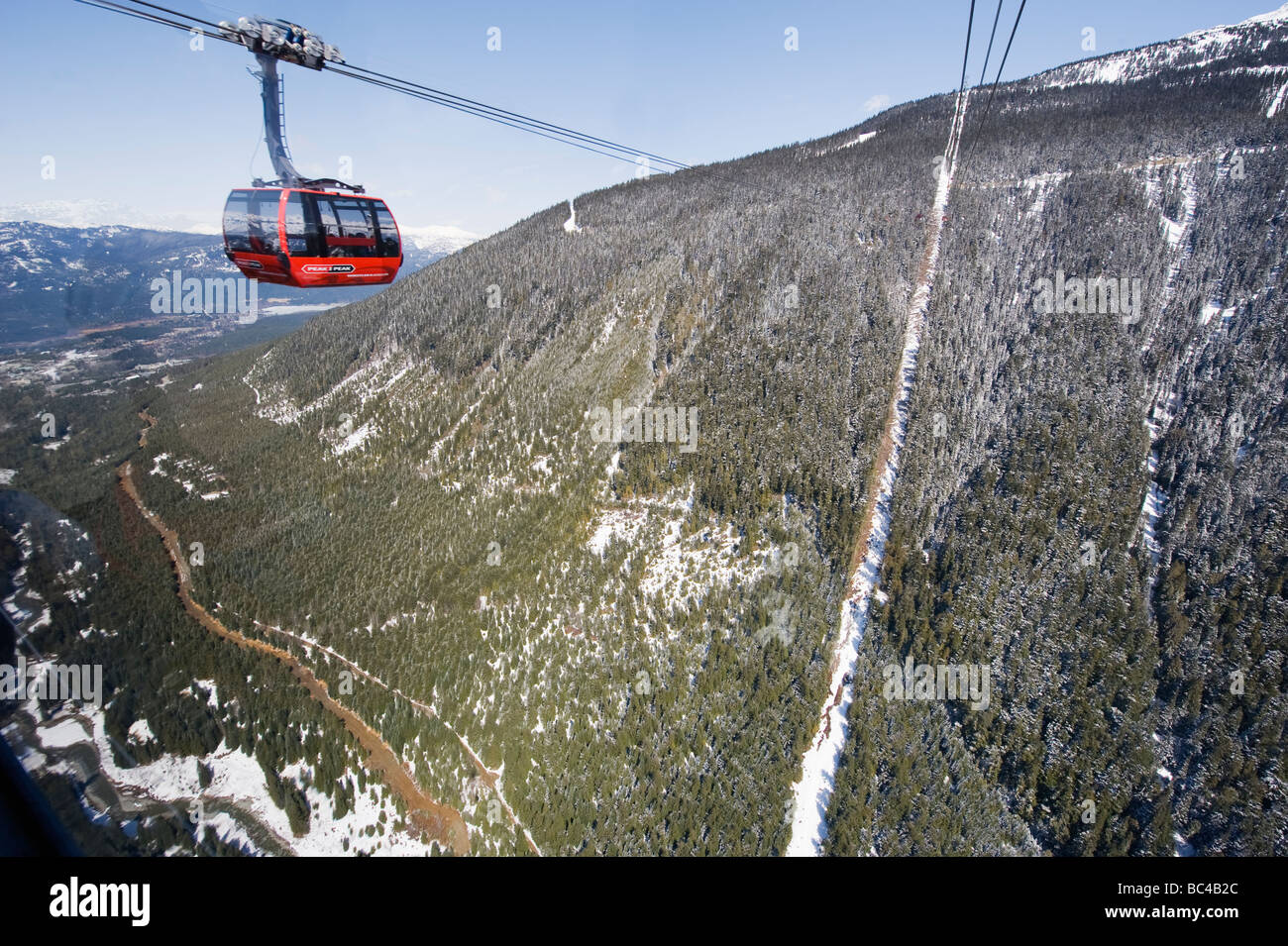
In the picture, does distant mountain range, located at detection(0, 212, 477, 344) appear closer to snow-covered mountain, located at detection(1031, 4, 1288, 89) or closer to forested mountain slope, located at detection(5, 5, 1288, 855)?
forested mountain slope, located at detection(5, 5, 1288, 855)

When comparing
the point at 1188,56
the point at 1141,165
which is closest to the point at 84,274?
the point at 1141,165

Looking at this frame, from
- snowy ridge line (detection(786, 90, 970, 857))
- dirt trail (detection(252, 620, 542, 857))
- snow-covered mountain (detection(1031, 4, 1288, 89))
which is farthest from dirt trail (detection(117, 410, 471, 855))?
snow-covered mountain (detection(1031, 4, 1288, 89))

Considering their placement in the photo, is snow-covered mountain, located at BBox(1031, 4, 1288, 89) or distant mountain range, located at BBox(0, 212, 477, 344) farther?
snow-covered mountain, located at BBox(1031, 4, 1288, 89)

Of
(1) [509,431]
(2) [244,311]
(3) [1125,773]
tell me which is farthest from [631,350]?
(2) [244,311]

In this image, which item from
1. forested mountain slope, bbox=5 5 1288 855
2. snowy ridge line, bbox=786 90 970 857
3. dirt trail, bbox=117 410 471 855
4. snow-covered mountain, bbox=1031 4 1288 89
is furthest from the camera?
snow-covered mountain, bbox=1031 4 1288 89

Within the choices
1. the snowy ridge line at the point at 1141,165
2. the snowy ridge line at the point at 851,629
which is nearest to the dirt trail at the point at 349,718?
the snowy ridge line at the point at 851,629

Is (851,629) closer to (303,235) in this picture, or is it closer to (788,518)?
(788,518)
